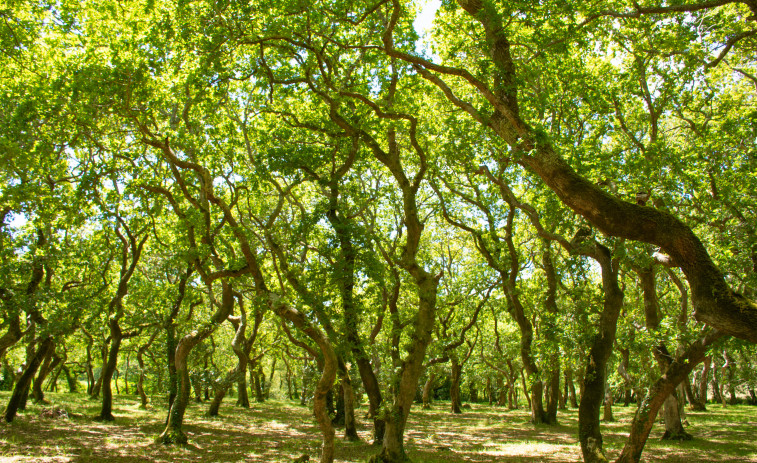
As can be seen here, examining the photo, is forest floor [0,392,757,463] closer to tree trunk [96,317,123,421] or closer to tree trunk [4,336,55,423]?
tree trunk [4,336,55,423]

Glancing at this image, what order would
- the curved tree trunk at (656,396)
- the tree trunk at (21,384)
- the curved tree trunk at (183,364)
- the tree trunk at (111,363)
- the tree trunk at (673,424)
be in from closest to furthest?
the curved tree trunk at (656,396) < the curved tree trunk at (183,364) < the tree trunk at (21,384) < the tree trunk at (673,424) < the tree trunk at (111,363)

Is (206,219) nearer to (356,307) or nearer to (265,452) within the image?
(356,307)

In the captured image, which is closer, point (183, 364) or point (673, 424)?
point (183, 364)

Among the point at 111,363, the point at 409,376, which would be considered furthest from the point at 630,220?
the point at 111,363

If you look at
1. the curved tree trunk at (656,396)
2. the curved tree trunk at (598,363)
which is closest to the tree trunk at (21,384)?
the curved tree trunk at (598,363)

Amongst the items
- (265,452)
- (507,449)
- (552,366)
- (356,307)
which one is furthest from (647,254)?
(265,452)

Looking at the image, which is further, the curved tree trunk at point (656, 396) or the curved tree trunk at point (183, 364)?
the curved tree trunk at point (183, 364)

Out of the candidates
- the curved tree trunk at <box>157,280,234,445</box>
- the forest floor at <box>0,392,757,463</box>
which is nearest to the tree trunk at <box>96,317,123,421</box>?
the forest floor at <box>0,392,757,463</box>

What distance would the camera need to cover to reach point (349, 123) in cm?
1102

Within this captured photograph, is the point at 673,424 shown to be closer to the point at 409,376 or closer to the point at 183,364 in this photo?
the point at 409,376

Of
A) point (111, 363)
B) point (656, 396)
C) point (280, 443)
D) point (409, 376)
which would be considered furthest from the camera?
point (111, 363)

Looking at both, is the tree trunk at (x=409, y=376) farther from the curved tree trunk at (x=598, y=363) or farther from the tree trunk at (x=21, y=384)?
the tree trunk at (x=21, y=384)

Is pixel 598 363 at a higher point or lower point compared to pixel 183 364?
higher

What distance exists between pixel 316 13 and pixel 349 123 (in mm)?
2734
